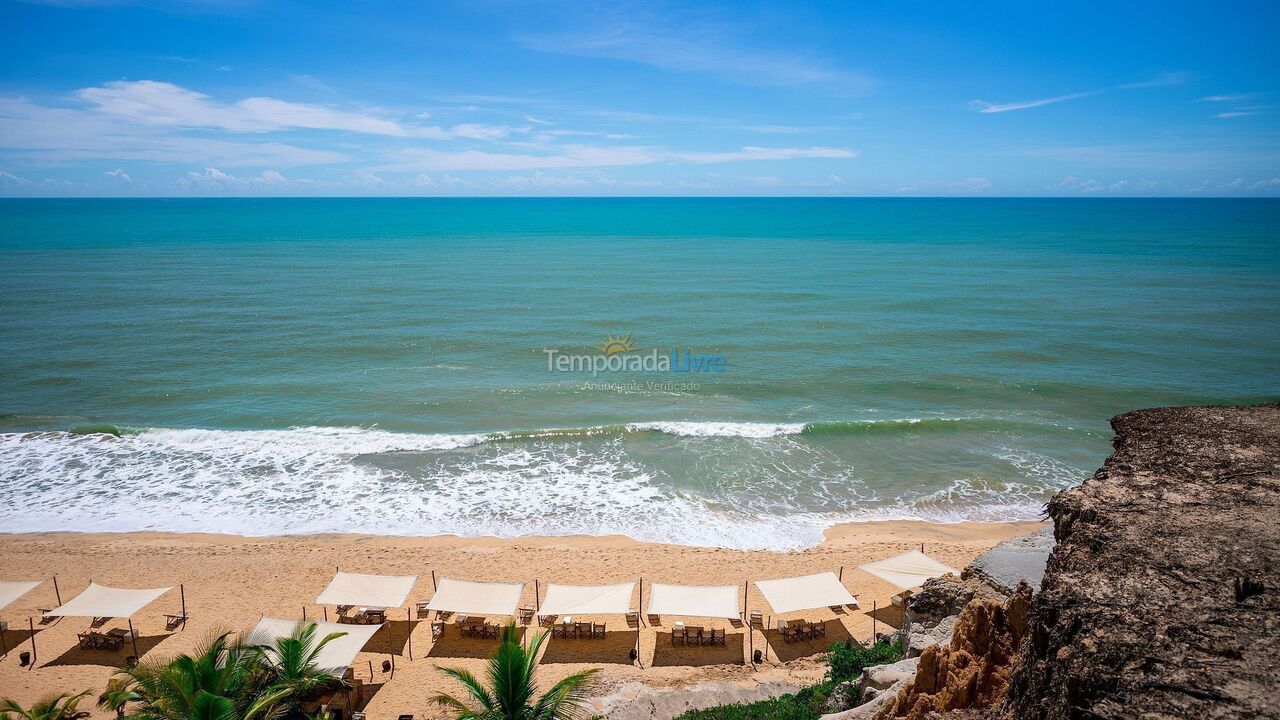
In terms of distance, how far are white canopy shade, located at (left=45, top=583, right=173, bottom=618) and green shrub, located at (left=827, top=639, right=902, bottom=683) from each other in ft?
51.9

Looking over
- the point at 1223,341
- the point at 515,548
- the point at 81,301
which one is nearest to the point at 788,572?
the point at 515,548

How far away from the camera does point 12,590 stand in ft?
53.3

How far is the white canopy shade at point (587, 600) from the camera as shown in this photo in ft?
52.1

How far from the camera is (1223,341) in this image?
38.6 meters

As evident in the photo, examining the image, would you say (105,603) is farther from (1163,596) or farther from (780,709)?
(1163,596)

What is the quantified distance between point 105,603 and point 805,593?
55.3 ft

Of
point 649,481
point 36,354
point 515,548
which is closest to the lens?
point 515,548

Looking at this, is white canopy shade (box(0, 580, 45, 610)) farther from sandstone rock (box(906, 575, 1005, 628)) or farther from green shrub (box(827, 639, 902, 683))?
sandstone rock (box(906, 575, 1005, 628))

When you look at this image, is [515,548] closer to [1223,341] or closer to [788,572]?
[788,572]

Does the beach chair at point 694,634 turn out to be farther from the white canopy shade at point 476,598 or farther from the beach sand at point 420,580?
the white canopy shade at point 476,598

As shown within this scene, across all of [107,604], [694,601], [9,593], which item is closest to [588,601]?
[694,601]

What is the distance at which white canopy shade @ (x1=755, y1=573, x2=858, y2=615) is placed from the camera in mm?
15969

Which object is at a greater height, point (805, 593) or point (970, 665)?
point (970, 665)

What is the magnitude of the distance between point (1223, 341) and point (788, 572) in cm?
3650
